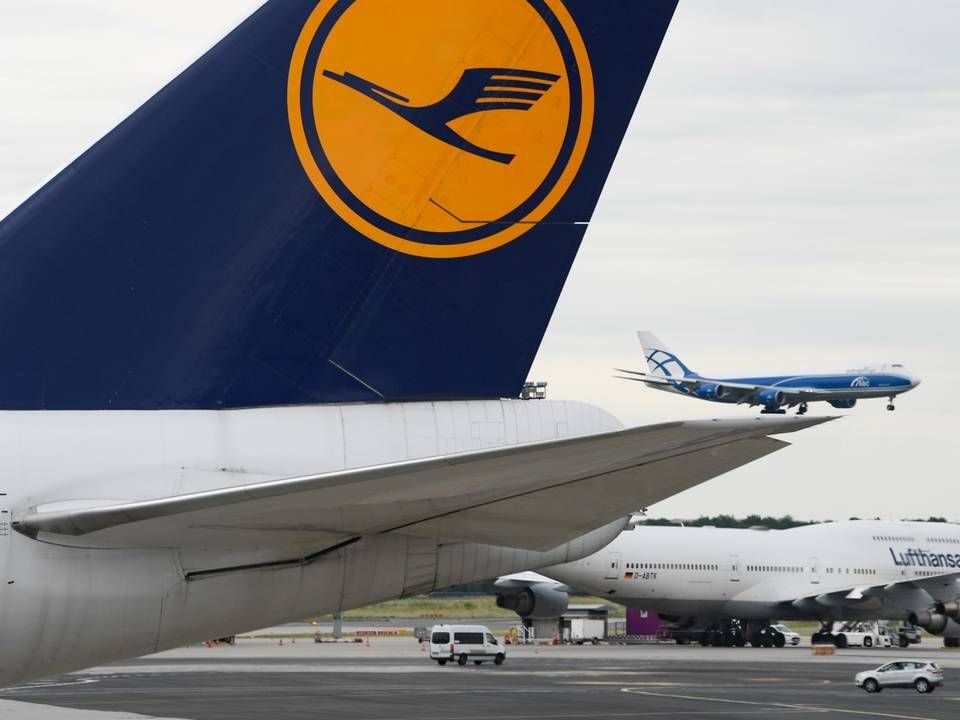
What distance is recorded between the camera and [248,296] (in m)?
8.83

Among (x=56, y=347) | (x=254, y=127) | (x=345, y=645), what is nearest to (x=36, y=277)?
(x=56, y=347)

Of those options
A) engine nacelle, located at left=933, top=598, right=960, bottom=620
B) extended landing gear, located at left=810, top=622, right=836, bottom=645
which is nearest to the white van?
extended landing gear, located at left=810, top=622, right=836, bottom=645

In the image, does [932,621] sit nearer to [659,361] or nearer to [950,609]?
[950,609]

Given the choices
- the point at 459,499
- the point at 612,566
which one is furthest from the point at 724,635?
the point at 459,499

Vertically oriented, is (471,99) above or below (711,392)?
below

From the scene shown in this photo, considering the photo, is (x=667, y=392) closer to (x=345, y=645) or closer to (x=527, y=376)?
(x=345, y=645)

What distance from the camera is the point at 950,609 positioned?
57.9m

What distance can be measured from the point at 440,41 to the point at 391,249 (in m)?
1.33

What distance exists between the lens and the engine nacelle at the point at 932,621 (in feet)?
191

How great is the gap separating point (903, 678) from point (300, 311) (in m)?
32.0

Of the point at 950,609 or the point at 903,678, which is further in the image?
the point at 950,609

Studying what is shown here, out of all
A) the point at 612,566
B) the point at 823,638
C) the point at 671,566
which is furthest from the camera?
the point at 823,638

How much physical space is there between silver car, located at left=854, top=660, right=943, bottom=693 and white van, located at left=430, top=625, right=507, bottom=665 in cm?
1304

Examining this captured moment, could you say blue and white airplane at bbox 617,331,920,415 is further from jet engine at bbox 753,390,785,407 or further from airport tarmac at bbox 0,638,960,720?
airport tarmac at bbox 0,638,960,720
